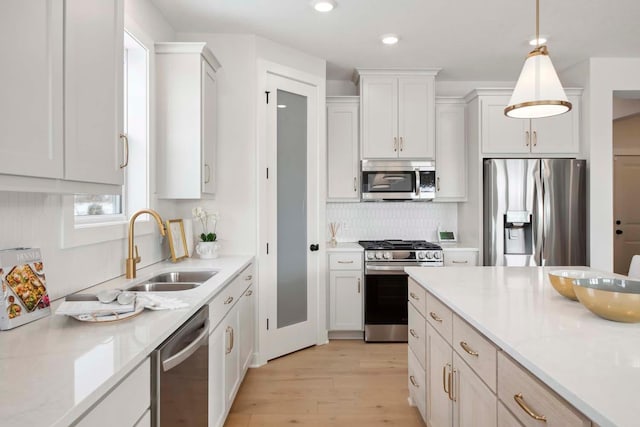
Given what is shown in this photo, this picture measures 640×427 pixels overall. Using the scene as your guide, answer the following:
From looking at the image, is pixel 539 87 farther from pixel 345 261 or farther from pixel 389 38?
pixel 345 261

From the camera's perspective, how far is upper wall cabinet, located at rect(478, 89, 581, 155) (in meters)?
4.07

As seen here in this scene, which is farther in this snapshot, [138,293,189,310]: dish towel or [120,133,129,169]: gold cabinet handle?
[120,133,129,169]: gold cabinet handle

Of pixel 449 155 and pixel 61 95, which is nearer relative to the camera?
pixel 61 95

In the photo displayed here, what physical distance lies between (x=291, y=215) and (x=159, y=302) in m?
2.08

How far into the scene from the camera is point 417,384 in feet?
8.13

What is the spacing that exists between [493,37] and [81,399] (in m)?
3.77

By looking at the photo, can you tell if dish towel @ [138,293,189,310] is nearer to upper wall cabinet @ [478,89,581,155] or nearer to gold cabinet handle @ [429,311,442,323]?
gold cabinet handle @ [429,311,442,323]

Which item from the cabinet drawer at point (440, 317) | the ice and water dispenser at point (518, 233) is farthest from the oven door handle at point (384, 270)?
the cabinet drawer at point (440, 317)

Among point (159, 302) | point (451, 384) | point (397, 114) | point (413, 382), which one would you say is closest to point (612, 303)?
point (451, 384)

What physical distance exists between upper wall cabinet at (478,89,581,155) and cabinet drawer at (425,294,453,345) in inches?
95.8

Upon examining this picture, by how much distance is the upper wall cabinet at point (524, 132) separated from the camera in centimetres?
407

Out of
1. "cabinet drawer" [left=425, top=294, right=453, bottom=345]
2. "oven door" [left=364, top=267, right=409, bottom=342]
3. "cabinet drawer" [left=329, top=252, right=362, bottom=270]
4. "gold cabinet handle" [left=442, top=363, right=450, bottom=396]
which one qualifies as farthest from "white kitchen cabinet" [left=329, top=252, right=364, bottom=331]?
"gold cabinet handle" [left=442, top=363, right=450, bottom=396]

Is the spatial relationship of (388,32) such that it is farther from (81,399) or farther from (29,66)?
(81,399)

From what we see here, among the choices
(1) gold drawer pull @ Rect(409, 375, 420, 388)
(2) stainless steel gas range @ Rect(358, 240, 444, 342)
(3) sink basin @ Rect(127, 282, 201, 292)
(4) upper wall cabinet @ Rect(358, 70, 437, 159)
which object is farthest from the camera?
(4) upper wall cabinet @ Rect(358, 70, 437, 159)
